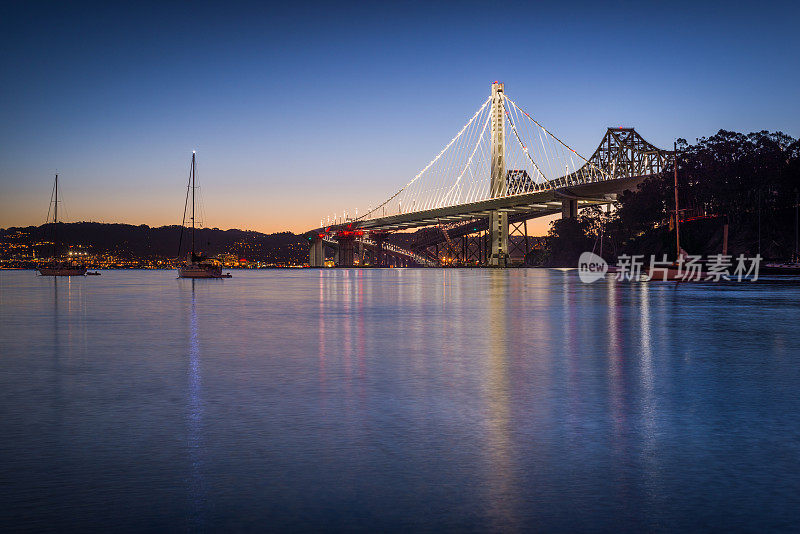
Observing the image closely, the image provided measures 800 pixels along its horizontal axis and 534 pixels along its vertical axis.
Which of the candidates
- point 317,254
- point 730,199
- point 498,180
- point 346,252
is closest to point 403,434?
point 730,199

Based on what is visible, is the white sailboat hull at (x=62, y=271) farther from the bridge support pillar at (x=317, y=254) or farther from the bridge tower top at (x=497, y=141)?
the bridge support pillar at (x=317, y=254)

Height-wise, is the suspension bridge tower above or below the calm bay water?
above

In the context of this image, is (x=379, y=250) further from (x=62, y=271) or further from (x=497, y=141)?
(x=62, y=271)

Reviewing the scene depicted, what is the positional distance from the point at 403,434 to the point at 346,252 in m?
167

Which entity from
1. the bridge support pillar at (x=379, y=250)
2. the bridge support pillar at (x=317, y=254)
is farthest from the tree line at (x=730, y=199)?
the bridge support pillar at (x=317, y=254)

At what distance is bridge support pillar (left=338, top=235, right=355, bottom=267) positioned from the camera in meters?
168

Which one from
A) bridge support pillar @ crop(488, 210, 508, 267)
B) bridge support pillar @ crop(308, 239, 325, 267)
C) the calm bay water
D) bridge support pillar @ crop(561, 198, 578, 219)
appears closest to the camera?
the calm bay water

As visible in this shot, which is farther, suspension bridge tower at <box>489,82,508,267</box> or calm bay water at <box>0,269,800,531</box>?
suspension bridge tower at <box>489,82,508,267</box>

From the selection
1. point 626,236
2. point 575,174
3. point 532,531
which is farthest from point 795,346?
point 575,174

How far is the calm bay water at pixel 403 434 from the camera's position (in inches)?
199

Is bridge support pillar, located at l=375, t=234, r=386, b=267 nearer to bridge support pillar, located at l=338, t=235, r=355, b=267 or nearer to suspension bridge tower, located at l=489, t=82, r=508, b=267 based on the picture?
bridge support pillar, located at l=338, t=235, r=355, b=267

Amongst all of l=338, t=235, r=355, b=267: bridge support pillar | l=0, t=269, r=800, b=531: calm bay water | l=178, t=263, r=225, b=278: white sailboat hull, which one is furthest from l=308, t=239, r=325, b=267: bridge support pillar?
l=0, t=269, r=800, b=531: calm bay water

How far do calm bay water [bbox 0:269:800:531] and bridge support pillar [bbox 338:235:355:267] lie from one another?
496ft

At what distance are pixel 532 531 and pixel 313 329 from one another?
15.5 metres
